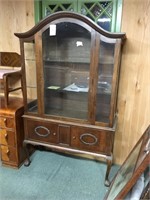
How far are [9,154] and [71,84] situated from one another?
43.3 inches

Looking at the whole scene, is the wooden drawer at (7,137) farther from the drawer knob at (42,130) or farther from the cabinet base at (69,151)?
the drawer knob at (42,130)

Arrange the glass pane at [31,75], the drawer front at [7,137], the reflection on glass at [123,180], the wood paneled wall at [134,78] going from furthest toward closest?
the drawer front at [7,137] < the glass pane at [31,75] < the wood paneled wall at [134,78] < the reflection on glass at [123,180]

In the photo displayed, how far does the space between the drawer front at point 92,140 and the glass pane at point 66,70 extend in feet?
0.55

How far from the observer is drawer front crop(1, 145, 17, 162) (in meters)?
2.08

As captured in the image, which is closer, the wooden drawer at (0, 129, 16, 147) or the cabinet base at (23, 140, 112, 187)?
the cabinet base at (23, 140, 112, 187)

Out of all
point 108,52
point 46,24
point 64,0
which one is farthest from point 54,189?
point 64,0

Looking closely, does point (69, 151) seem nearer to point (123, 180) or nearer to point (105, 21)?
point (123, 180)

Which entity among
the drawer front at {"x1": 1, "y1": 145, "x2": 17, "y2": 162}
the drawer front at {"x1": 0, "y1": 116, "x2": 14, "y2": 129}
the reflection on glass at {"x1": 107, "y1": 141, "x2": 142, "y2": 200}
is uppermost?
the drawer front at {"x1": 0, "y1": 116, "x2": 14, "y2": 129}

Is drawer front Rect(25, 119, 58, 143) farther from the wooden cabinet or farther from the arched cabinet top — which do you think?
the arched cabinet top

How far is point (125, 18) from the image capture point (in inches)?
71.9

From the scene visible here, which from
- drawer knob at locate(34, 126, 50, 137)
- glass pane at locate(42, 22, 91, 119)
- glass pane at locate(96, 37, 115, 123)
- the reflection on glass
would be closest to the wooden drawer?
drawer knob at locate(34, 126, 50, 137)

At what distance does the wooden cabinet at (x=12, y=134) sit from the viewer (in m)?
1.99

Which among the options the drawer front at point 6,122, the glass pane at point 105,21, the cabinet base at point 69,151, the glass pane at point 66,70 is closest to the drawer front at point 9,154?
the cabinet base at point 69,151

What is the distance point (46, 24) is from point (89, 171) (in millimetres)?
1690
